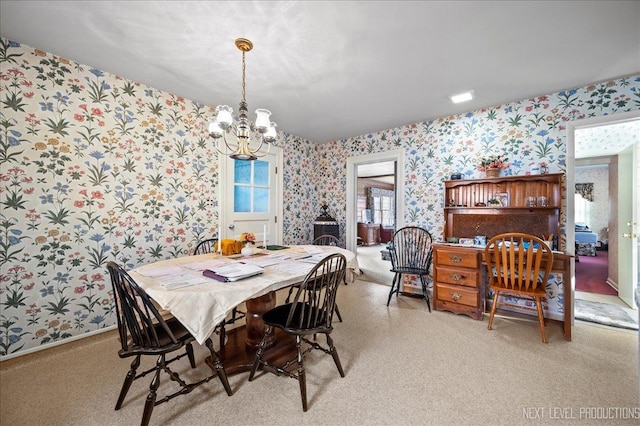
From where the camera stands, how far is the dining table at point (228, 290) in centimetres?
129

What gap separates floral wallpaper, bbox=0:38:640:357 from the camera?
200 cm

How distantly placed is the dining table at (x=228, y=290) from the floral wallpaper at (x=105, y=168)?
98 cm

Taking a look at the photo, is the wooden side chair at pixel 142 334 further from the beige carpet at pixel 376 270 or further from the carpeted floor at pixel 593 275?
the carpeted floor at pixel 593 275

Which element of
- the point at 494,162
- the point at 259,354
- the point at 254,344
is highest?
the point at 494,162

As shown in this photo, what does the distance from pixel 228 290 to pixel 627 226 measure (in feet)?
15.3

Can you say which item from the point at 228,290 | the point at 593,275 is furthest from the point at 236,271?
the point at 593,275

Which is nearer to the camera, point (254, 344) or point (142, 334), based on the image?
point (142, 334)

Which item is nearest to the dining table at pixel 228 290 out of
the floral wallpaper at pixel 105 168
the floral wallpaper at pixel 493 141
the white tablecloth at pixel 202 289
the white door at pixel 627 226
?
the white tablecloth at pixel 202 289

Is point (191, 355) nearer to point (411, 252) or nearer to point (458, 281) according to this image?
point (458, 281)

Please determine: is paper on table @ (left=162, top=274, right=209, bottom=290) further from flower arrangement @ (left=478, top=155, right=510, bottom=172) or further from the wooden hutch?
flower arrangement @ (left=478, top=155, right=510, bottom=172)

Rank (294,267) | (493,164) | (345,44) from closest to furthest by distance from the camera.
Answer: (294,267)
(345,44)
(493,164)

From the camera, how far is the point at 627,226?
10.4 feet

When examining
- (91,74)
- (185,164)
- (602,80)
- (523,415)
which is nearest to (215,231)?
(185,164)

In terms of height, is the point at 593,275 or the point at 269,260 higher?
the point at 269,260
